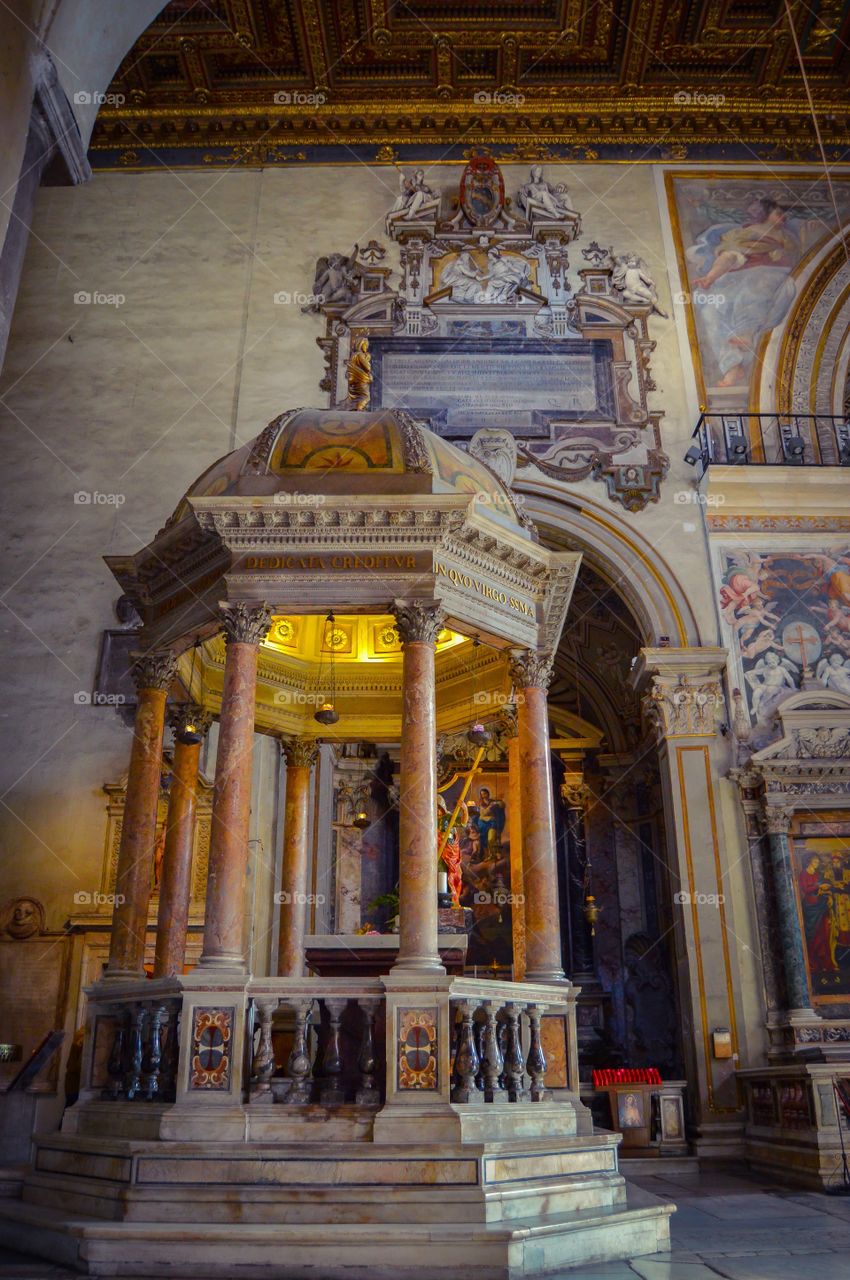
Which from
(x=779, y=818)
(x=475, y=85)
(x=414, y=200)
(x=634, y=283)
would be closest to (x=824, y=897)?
(x=779, y=818)

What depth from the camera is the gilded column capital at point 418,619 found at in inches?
271

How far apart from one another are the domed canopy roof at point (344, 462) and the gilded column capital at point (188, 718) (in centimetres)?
186

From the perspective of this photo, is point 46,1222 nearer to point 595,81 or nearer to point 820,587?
point 820,587

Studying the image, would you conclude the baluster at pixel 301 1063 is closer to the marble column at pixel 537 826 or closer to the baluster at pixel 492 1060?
the baluster at pixel 492 1060

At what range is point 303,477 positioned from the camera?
7.21m

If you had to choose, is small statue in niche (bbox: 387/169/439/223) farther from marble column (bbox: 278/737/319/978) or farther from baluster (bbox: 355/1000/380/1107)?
baluster (bbox: 355/1000/380/1107)

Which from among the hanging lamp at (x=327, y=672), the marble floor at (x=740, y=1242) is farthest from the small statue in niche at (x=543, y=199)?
the marble floor at (x=740, y=1242)

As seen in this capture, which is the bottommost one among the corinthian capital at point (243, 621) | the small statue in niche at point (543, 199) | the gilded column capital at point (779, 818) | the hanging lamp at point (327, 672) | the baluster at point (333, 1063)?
the baluster at point (333, 1063)

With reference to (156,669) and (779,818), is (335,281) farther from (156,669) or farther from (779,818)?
(779,818)

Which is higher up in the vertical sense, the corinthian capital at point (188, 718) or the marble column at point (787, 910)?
the corinthian capital at point (188, 718)

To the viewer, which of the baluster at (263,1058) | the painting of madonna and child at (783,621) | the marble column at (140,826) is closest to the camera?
the baluster at (263,1058)

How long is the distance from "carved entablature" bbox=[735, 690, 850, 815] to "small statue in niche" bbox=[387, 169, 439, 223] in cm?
842

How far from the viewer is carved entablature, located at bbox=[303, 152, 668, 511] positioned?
1324 cm

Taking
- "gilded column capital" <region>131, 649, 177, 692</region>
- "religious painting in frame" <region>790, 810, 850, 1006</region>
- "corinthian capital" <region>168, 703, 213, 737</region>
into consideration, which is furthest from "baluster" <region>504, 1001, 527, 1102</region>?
"religious painting in frame" <region>790, 810, 850, 1006</region>
